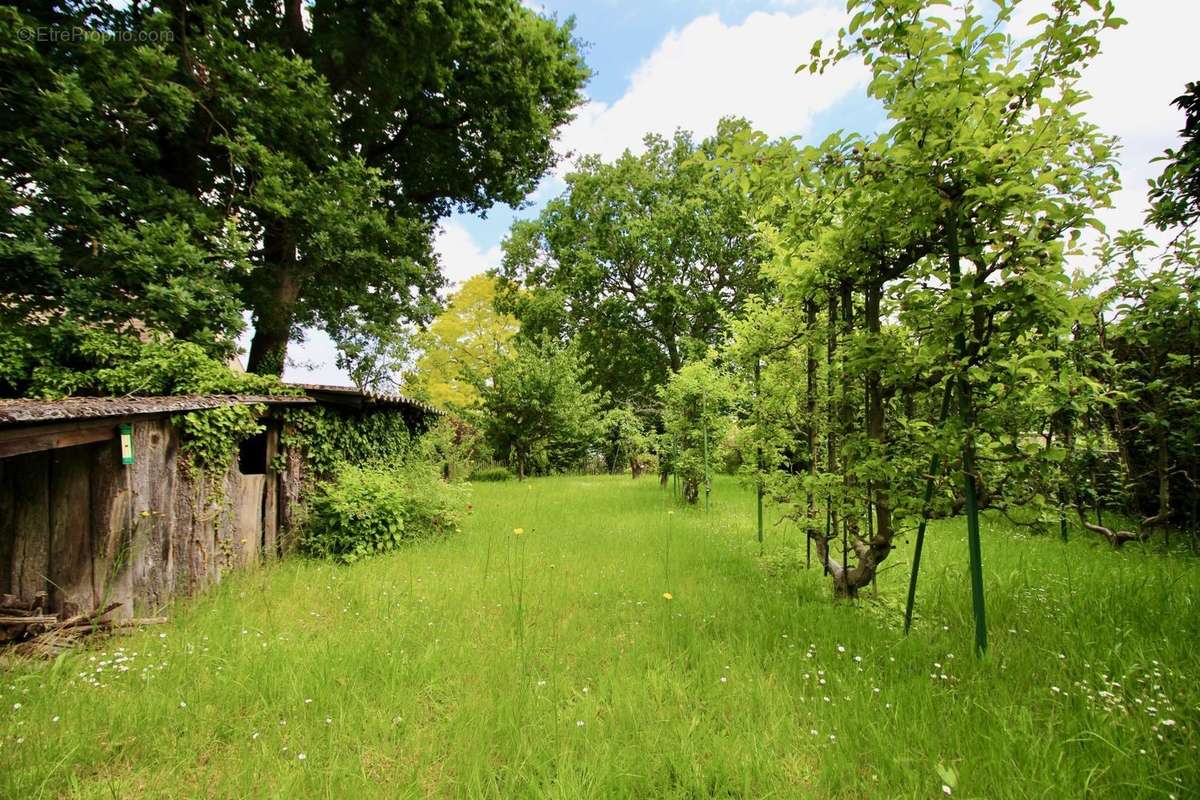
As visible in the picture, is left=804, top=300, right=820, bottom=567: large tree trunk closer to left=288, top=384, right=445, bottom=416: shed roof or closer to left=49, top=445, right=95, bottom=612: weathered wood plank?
left=49, top=445, right=95, bottom=612: weathered wood plank

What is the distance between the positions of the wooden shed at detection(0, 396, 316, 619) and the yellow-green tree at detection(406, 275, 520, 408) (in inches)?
702

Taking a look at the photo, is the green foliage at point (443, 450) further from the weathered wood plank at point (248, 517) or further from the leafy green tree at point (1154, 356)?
the leafy green tree at point (1154, 356)

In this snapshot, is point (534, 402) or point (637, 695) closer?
point (637, 695)

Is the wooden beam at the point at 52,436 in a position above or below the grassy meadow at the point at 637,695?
above

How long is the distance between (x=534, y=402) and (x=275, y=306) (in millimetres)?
9741

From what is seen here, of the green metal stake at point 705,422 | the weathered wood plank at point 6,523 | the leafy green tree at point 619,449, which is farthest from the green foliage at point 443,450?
the leafy green tree at point 619,449

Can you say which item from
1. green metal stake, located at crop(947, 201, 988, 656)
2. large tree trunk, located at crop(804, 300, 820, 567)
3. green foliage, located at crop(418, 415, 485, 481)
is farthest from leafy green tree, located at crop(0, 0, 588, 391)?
green metal stake, located at crop(947, 201, 988, 656)

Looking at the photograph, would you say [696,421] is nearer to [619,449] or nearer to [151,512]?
[151,512]

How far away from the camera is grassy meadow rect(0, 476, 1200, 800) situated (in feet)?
7.40

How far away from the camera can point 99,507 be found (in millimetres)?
4359

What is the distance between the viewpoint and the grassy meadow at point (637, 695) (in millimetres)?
2256

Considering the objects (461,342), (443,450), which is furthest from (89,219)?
(461,342)

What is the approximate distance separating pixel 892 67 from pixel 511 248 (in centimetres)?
2081

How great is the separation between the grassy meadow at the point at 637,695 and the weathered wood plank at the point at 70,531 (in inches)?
27.3
